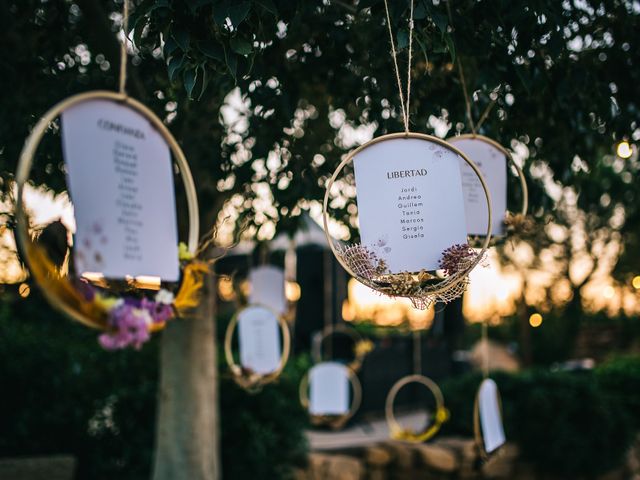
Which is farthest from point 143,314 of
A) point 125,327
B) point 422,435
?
point 422,435

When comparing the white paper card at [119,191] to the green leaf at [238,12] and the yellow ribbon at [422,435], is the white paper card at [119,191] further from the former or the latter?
the yellow ribbon at [422,435]

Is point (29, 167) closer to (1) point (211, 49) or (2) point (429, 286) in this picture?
(1) point (211, 49)

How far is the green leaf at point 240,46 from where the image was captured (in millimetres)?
2115

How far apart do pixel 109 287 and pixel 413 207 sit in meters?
0.90

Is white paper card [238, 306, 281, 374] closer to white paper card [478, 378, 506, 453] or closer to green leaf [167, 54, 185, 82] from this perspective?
white paper card [478, 378, 506, 453]

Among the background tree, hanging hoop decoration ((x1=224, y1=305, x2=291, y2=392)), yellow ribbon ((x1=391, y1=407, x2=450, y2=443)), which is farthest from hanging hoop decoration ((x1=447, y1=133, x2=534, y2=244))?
yellow ribbon ((x1=391, y1=407, x2=450, y2=443))

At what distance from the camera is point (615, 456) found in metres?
6.86

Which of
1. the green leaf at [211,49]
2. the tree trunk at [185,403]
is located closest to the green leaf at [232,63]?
the green leaf at [211,49]

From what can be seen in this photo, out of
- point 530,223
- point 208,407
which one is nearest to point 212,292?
point 208,407

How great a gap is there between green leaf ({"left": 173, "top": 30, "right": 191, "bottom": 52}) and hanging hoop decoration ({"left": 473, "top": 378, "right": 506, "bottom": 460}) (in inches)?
101

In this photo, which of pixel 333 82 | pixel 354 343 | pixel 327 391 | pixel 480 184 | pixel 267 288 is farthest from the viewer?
pixel 354 343

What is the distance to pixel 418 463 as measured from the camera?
6492 millimetres

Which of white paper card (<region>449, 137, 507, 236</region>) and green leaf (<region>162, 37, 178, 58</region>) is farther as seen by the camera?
white paper card (<region>449, 137, 507, 236</region>)

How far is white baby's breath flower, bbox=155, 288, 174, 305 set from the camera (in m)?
1.72
